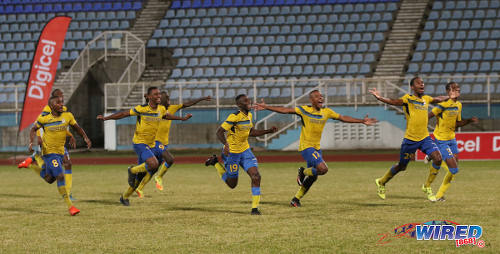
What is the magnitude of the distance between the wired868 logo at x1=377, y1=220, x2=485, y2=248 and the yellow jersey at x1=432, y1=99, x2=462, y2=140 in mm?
4237

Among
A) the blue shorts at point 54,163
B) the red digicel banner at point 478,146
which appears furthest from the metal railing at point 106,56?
the blue shorts at point 54,163

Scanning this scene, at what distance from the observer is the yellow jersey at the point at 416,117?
11469mm

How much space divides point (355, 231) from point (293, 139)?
1762cm

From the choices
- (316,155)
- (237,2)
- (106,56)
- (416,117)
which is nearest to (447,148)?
(416,117)

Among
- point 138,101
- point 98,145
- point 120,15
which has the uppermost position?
point 120,15

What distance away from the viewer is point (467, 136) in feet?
73.2

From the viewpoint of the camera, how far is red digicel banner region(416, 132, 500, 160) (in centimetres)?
2222

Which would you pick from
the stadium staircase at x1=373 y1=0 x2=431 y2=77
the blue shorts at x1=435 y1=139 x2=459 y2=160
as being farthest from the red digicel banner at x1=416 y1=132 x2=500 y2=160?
the blue shorts at x1=435 y1=139 x2=459 y2=160

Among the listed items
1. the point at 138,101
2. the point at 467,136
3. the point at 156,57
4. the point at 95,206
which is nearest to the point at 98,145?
the point at 138,101

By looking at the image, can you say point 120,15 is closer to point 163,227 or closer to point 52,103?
point 52,103

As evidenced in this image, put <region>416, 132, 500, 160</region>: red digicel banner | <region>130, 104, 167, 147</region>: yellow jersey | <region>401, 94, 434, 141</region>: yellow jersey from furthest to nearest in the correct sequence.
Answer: <region>416, 132, 500, 160</region>: red digicel banner
<region>130, 104, 167, 147</region>: yellow jersey
<region>401, 94, 434, 141</region>: yellow jersey

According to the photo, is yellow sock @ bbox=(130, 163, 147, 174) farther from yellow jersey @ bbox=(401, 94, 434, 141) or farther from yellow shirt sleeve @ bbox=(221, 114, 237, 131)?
yellow jersey @ bbox=(401, 94, 434, 141)

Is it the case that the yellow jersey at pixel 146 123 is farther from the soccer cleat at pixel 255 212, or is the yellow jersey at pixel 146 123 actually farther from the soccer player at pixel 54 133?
the soccer cleat at pixel 255 212

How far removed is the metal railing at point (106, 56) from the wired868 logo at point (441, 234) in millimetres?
21943
